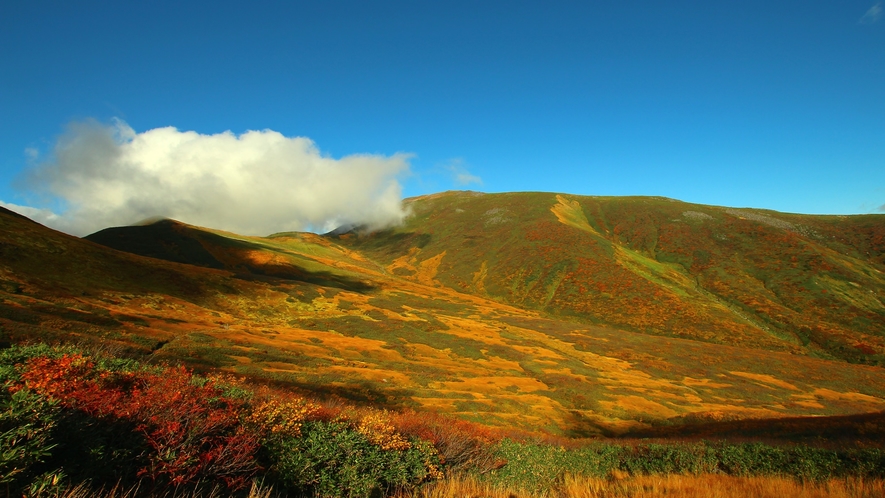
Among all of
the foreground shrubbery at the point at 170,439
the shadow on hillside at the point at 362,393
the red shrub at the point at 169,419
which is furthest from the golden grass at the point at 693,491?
the shadow on hillside at the point at 362,393

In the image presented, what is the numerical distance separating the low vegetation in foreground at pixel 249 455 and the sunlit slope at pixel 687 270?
102 metres

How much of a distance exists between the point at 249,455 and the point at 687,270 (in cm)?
16273

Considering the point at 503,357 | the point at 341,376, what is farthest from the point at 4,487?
the point at 503,357

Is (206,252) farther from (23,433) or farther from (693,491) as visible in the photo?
(693,491)

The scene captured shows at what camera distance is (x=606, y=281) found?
408ft

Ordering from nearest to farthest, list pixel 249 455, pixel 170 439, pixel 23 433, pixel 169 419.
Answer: pixel 23 433, pixel 170 439, pixel 169 419, pixel 249 455

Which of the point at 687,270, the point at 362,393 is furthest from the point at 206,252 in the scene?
the point at 687,270

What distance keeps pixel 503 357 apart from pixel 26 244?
71.7m

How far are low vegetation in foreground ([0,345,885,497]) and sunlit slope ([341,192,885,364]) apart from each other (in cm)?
10211

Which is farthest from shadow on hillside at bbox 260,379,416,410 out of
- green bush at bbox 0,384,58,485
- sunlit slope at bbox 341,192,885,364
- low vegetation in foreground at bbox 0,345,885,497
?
sunlit slope at bbox 341,192,885,364

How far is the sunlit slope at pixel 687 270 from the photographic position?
100 m

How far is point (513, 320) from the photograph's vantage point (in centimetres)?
9169

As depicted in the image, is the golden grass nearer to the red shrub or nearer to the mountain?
the red shrub

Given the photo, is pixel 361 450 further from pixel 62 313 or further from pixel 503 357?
pixel 503 357
